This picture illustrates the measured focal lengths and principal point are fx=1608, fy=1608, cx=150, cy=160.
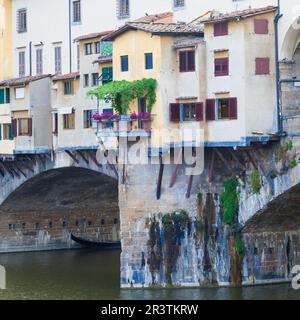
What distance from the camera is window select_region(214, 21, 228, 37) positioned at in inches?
2648

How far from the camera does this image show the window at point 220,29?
67250mm

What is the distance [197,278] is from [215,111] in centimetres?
733

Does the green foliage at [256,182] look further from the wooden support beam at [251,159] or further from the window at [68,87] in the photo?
the window at [68,87]

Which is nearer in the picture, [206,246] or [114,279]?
[206,246]

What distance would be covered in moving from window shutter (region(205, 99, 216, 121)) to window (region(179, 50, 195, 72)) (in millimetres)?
1686

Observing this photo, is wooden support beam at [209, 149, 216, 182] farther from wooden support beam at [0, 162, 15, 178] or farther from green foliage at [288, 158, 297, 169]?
wooden support beam at [0, 162, 15, 178]

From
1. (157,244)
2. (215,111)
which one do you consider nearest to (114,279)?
(157,244)

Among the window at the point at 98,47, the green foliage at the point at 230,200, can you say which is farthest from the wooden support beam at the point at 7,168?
the green foliage at the point at 230,200

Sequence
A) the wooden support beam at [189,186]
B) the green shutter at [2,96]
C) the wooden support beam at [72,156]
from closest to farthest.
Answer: the wooden support beam at [189,186] → the wooden support beam at [72,156] → the green shutter at [2,96]

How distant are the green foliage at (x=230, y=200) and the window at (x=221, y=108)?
9.84 feet

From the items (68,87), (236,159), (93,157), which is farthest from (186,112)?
(68,87)

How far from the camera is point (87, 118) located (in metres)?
78.6

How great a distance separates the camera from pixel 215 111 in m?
67.9

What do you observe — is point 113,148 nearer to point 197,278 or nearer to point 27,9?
point 197,278
